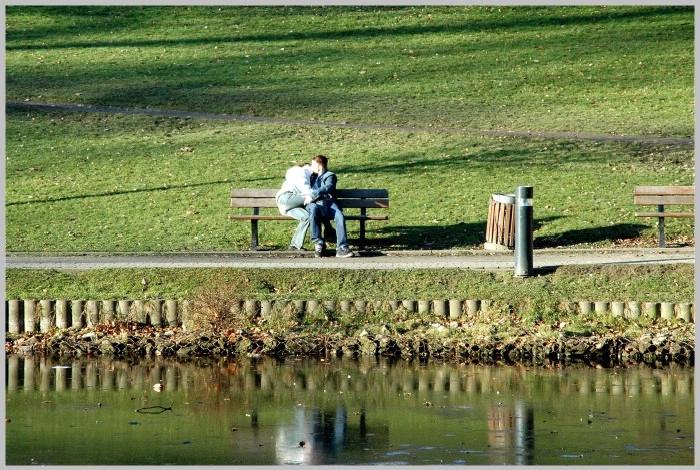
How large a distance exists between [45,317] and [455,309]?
398 cm

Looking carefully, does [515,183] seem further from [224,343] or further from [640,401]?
[640,401]

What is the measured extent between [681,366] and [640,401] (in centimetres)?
181

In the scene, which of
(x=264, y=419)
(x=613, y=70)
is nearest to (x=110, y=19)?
(x=613, y=70)

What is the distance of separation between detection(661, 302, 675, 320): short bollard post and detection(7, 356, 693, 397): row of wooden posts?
149 centimetres

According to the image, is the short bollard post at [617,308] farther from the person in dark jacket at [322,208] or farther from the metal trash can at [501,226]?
the person in dark jacket at [322,208]

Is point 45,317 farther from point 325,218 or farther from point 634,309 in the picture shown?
point 634,309

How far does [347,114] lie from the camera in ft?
101

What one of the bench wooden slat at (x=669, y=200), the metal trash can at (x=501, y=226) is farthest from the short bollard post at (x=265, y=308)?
the bench wooden slat at (x=669, y=200)

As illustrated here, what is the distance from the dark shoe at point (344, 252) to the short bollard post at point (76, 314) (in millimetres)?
3944

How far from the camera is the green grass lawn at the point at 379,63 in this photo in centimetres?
3120

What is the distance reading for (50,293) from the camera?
16.6 metres

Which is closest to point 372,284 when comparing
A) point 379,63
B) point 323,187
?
point 323,187

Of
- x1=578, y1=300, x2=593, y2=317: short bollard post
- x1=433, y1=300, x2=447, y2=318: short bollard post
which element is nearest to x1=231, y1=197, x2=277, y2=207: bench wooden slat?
x1=433, y1=300, x2=447, y2=318: short bollard post

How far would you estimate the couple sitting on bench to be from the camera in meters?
19.1
